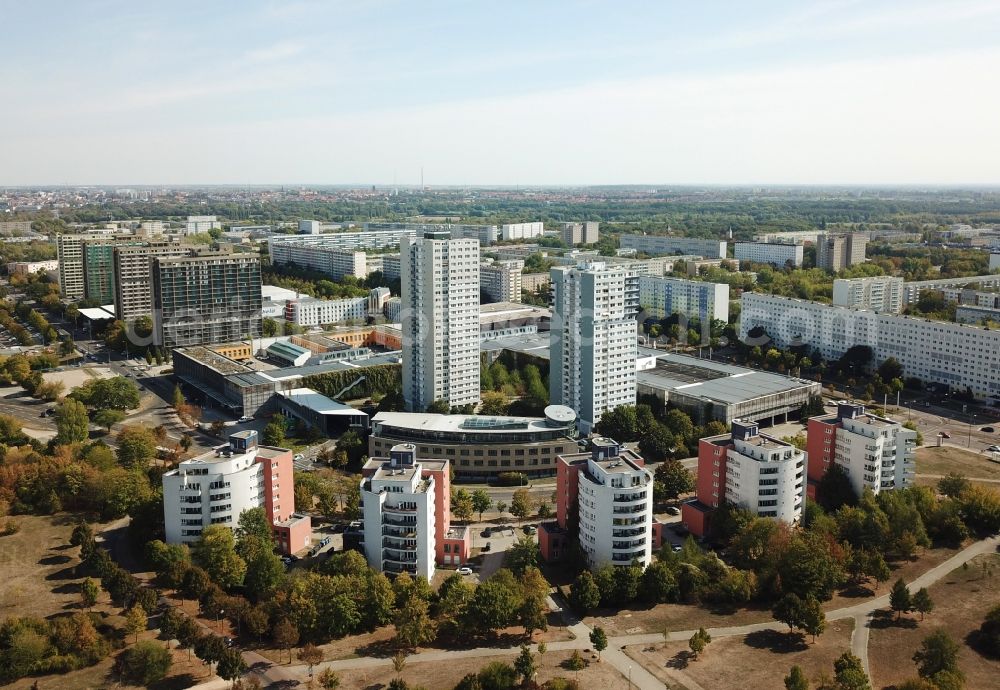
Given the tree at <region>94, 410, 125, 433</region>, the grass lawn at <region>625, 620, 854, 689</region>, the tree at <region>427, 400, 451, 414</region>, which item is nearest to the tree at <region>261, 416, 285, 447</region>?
the tree at <region>427, 400, 451, 414</region>

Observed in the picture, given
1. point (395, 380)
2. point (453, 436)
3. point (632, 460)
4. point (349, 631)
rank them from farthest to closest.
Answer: point (395, 380) < point (453, 436) < point (632, 460) < point (349, 631)

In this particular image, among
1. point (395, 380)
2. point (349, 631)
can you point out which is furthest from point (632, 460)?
point (395, 380)

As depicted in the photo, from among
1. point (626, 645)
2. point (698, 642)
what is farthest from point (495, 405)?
point (698, 642)

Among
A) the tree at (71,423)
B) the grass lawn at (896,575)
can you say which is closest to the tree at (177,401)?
the tree at (71,423)

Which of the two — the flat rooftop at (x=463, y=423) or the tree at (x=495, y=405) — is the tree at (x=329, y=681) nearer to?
the flat rooftop at (x=463, y=423)

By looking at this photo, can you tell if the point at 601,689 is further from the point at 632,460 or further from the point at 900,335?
the point at 900,335

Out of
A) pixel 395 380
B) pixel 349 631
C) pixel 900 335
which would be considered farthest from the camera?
pixel 900 335

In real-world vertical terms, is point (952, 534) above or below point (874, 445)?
below
